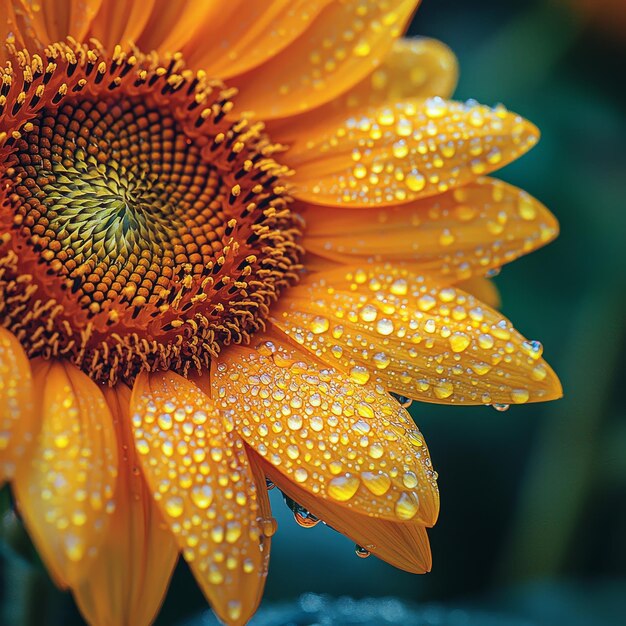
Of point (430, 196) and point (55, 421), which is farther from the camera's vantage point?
point (430, 196)

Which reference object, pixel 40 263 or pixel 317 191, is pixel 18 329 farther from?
pixel 317 191

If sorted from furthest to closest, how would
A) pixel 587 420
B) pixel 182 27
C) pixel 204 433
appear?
pixel 587 420 → pixel 182 27 → pixel 204 433

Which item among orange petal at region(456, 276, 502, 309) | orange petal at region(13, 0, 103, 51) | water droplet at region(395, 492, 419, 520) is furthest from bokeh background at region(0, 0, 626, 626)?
orange petal at region(13, 0, 103, 51)

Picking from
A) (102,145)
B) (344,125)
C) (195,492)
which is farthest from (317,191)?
(195,492)

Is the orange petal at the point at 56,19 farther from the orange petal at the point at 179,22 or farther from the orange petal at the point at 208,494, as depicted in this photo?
the orange petal at the point at 208,494

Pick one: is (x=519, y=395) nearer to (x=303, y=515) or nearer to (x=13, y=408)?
(x=303, y=515)

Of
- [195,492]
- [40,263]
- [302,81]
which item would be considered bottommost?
[195,492]

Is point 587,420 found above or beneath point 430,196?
beneath

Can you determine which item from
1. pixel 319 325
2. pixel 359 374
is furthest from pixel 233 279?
pixel 359 374
